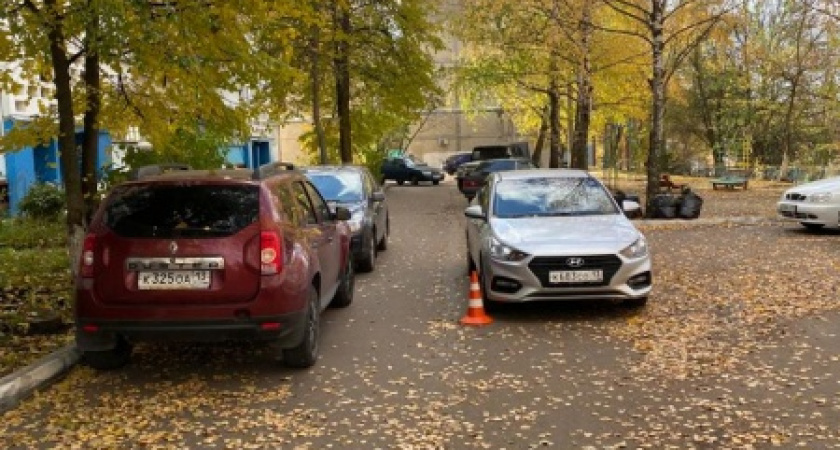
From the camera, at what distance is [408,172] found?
39.8 metres

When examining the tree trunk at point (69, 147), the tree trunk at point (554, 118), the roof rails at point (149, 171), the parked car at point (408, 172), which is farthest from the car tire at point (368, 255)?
the parked car at point (408, 172)

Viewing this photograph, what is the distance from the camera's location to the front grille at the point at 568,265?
7.54 meters

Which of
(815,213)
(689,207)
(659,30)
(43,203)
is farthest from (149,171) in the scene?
(689,207)

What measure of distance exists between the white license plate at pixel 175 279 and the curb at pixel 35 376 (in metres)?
1.08

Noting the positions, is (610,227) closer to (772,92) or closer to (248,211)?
(248,211)

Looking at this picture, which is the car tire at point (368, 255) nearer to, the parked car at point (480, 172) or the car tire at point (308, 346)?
the car tire at point (308, 346)

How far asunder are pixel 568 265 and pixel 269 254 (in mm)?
3130

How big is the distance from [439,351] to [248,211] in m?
2.09

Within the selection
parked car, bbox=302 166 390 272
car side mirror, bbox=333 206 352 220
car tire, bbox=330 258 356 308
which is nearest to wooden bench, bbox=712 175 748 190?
parked car, bbox=302 166 390 272

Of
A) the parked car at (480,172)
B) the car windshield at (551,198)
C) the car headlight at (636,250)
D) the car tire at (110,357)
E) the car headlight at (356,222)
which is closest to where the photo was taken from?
the car tire at (110,357)

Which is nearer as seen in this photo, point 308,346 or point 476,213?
point 308,346

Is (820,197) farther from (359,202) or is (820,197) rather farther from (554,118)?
(554,118)

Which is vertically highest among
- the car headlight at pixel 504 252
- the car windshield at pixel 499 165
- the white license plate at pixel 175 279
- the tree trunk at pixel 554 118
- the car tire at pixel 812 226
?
the tree trunk at pixel 554 118

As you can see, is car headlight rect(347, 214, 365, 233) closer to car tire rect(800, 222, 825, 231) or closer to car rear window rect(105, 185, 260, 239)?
car rear window rect(105, 185, 260, 239)
